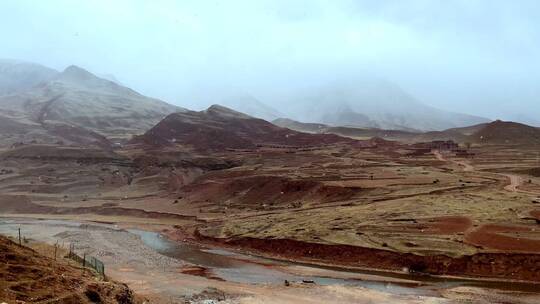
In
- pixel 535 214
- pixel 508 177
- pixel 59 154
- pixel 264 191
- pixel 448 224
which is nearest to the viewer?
pixel 448 224

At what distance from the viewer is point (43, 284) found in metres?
29.3

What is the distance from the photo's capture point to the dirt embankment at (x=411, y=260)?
51.9 meters

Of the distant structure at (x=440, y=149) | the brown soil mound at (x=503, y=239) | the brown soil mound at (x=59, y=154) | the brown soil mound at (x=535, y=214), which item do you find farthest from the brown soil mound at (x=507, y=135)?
the brown soil mound at (x=503, y=239)

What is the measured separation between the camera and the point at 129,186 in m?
128

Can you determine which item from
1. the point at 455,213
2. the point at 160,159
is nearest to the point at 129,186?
the point at 160,159

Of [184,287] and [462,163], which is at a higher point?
[462,163]

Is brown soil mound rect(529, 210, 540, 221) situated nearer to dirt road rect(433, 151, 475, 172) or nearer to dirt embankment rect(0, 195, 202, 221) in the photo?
dirt road rect(433, 151, 475, 172)

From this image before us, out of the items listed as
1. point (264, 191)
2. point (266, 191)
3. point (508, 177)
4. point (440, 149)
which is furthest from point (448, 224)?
point (440, 149)

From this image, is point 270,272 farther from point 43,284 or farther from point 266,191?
point 266,191

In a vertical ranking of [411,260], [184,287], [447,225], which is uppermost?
[447,225]

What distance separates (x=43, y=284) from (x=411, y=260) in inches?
1487

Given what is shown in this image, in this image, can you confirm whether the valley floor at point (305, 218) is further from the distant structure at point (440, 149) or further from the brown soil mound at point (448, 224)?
the distant structure at point (440, 149)

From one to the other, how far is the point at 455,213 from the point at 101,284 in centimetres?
4783

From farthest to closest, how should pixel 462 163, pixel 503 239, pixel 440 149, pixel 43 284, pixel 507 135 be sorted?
pixel 507 135 < pixel 440 149 < pixel 462 163 < pixel 503 239 < pixel 43 284
